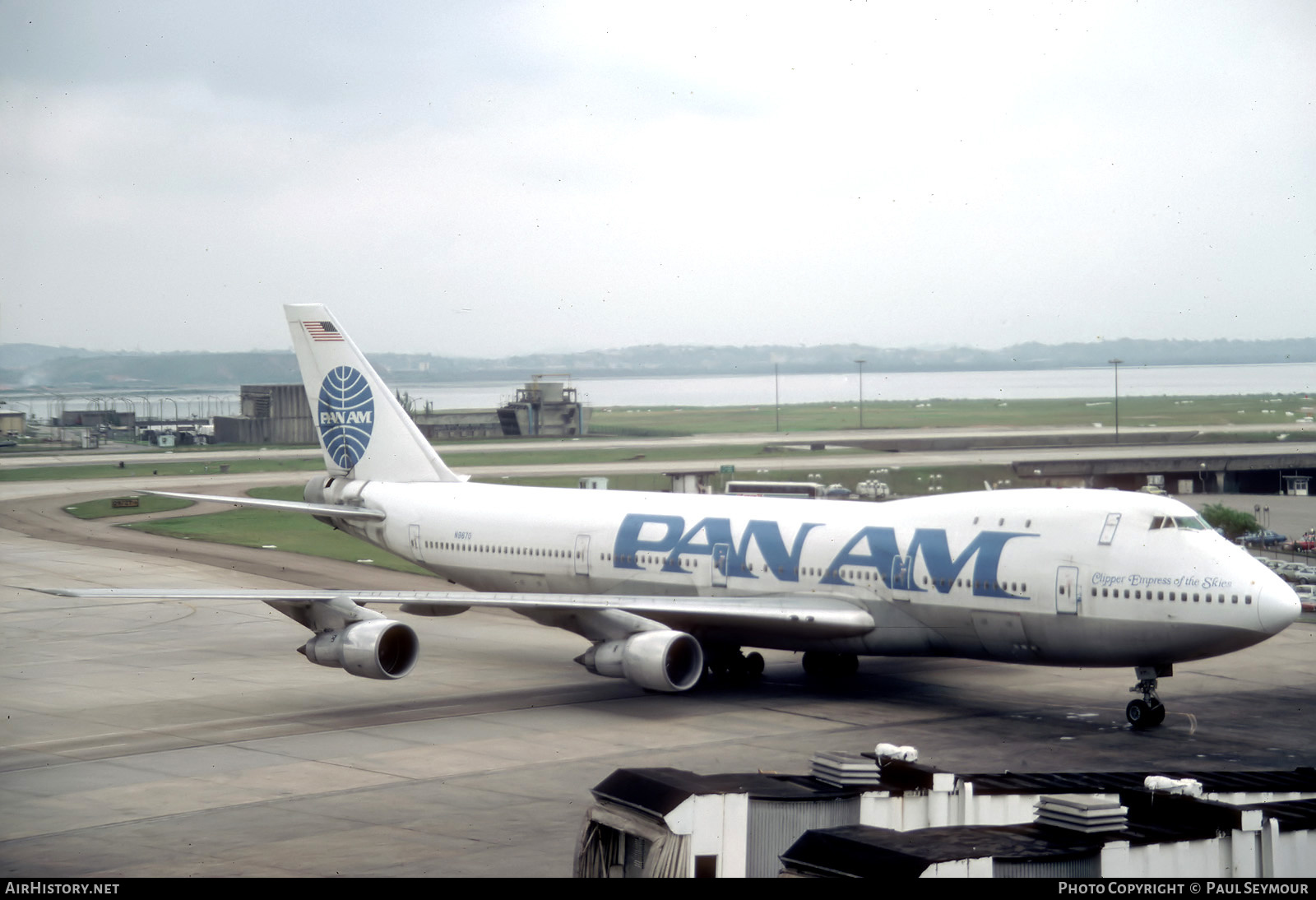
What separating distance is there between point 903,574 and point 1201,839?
17.0m

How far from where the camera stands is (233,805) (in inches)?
838

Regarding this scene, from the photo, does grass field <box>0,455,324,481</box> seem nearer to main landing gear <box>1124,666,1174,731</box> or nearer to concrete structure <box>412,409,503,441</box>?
concrete structure <box>412,409,503,441</box>

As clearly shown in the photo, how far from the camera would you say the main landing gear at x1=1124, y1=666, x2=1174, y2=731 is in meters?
26.8

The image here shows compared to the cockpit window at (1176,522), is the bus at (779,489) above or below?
below

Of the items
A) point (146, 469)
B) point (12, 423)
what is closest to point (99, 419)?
point (12, 423)

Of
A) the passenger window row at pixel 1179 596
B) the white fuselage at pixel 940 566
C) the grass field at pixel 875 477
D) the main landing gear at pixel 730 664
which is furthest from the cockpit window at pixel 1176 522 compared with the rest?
the grass field at pixel 875 477

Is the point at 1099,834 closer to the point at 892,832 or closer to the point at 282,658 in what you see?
the point at 892,832

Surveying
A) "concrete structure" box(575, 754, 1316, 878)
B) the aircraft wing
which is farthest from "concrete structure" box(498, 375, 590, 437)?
"concrete structure" box(575, 754, 1316, 878)

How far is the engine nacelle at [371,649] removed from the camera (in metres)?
28.4

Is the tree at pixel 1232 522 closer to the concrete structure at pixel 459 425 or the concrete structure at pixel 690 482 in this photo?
the concrete structure at pixel 690 482

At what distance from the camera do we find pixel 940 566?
28375 millimetres

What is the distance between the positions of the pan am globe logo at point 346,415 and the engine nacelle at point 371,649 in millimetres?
12607
